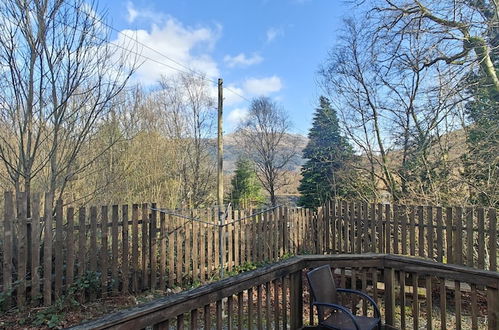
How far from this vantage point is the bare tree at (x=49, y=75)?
148 inches

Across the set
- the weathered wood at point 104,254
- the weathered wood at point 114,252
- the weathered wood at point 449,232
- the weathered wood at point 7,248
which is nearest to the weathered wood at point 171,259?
the weathered wood at point 114,252

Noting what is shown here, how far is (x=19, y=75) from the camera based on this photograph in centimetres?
383

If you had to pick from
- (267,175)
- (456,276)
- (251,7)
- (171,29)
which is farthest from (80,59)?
(267,175)

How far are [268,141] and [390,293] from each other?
1720 cm

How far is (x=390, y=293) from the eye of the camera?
251cm

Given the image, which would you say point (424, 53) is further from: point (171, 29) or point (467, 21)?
point (171, 29)

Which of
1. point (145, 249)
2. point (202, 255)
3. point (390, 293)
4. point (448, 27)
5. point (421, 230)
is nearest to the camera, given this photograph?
point (390, 293)

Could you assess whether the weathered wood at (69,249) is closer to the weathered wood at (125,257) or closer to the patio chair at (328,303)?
the weathered wood at (125,257)

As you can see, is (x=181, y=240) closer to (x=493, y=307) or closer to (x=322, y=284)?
(x=322, y=284)

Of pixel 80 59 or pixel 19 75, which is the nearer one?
pixel 19 75

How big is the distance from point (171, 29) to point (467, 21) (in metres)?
7.52

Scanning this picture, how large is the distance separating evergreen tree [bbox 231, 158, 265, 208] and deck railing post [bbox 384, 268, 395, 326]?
14.3 meters

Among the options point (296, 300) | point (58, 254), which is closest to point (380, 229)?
point (296, 300)

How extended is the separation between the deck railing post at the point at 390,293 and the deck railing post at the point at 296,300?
2.46ft
